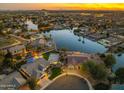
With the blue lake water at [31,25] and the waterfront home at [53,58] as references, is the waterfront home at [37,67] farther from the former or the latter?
the blue lake water at [31,25]

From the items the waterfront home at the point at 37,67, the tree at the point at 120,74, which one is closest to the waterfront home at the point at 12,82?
the waterfront home at the point at 37,67

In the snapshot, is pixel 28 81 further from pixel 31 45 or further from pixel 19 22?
pixel 19 22

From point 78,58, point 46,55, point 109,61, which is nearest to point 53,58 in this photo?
point 46,55

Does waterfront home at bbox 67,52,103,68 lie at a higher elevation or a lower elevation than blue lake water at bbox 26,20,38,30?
lower

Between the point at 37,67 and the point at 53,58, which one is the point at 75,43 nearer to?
the point at 53,58

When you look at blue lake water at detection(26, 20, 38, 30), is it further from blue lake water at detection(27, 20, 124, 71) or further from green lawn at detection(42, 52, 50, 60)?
green lawn at detection(42, 52, 50, 60)

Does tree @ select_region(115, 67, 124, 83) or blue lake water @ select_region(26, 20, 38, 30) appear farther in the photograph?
blue lake water @ select_region(26, 20, 38, 30)

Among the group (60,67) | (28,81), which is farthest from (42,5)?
(28,81)

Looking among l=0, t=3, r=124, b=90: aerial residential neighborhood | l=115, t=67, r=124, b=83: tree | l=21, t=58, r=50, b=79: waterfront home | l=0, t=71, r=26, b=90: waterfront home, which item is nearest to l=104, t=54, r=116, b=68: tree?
l=0, t=3, r=124, b=90: aerial residential neighborhood
